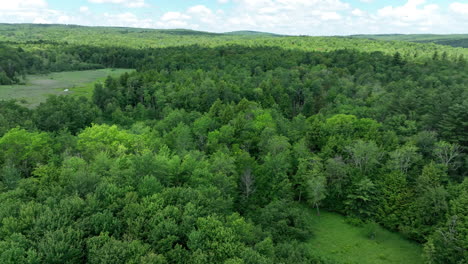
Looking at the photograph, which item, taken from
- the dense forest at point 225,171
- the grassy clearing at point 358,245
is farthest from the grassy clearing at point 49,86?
the grassy clearing at point 358,245

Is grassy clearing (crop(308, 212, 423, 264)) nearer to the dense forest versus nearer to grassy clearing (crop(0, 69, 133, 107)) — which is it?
the dense forest

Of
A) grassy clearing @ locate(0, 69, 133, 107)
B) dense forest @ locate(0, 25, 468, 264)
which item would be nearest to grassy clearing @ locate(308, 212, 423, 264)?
dense forest @ locate(0, 25, 468, 264)

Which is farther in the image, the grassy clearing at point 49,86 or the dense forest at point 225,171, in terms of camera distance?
the grassy clearing at point 49,86

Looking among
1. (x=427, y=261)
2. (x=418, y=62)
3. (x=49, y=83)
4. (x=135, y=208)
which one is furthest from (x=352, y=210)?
(x=49, y=83)

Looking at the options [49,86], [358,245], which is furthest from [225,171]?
[49,86]

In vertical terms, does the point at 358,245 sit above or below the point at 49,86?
below

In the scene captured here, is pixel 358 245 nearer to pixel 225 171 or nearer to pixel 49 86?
pixel 225 171

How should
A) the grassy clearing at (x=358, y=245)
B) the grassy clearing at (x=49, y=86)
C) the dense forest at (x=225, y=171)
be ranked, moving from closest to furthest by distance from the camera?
the dense forest at (x=225, y=171), the grassy clearing at (x=358, y=245), the grassy clearing at (x=49, y=86)

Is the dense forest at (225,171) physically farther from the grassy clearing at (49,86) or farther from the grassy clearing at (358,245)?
the grassy clearing at (49,86)
